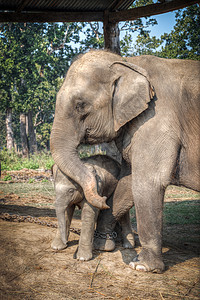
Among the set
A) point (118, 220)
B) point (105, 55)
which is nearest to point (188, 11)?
point (105, 55)

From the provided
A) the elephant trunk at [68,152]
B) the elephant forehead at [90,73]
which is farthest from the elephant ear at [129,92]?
the elephant trunk at [68,152]

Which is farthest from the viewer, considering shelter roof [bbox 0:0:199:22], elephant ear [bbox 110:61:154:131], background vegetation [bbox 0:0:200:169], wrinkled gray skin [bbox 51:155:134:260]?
background vegetation [bbox 0:0:200:169]

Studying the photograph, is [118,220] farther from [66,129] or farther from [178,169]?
[66,129]

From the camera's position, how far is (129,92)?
143 inches

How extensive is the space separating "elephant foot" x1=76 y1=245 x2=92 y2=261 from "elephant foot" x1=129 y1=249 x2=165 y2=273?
1.56 ft

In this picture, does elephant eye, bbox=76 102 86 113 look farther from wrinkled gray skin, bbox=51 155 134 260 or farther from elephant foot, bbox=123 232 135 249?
elephant foot, bbox=123 232 135 249

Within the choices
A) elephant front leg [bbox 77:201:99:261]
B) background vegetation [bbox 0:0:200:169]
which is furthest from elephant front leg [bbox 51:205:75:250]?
background vegetation [bbox 0:0:200:169]

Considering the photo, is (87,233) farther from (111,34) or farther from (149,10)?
(111,34)

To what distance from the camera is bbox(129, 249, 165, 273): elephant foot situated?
3.41 m

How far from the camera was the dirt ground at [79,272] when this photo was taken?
2.92m

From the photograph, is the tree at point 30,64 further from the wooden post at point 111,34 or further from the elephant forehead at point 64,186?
the elephant forehead at point 64,186

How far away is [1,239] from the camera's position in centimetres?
411

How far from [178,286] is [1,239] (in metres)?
2.13

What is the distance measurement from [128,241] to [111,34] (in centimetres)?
415
